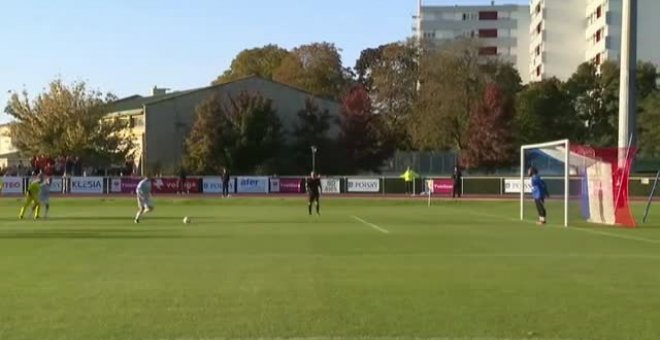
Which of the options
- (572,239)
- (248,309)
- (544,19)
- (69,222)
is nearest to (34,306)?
(248,309)

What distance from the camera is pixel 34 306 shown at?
10.9 meters

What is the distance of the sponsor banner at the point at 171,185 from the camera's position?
58.6 metres

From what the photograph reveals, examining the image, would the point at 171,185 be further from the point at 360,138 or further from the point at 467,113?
the point at 467,113

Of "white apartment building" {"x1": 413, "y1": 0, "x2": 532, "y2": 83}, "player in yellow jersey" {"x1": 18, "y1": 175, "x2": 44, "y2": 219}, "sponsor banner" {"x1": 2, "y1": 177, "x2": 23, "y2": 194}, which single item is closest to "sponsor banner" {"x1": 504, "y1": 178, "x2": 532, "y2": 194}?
"sponsor banner" {"x1": 2, "y1": 177, "x2": 23, "y2": 194}

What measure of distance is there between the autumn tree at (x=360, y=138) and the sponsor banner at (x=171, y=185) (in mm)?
23896

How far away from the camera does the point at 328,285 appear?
12914 mm

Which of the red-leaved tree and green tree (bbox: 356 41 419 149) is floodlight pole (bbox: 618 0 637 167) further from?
green tree (bbox: 356 41 419 149)

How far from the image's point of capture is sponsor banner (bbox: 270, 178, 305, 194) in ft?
190

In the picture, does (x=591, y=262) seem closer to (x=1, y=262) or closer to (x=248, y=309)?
(x=248, y=309)

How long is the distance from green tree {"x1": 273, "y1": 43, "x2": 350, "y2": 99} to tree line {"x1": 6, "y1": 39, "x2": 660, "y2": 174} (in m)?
14.3

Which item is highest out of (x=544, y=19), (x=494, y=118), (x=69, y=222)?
(x=544, y=19)

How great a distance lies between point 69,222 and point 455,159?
1994 inches

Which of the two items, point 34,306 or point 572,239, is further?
point 572,239

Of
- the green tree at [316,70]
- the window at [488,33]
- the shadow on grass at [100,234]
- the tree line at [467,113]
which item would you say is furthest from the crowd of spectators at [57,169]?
the window at [488,33]
